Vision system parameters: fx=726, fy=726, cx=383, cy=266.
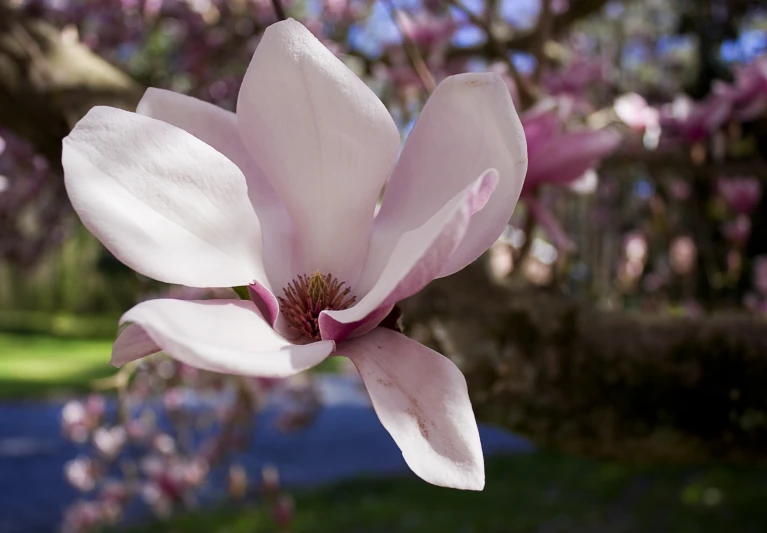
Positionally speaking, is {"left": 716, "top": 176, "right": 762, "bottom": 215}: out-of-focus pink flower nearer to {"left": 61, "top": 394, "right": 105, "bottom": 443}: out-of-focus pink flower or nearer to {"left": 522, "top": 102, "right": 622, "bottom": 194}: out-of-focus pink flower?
{"left": 522, "top": 102, "right": 622, "bottom": 194}: out-of-focus pink flower

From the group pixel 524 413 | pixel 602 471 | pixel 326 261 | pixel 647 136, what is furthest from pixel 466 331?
pixel 602 471

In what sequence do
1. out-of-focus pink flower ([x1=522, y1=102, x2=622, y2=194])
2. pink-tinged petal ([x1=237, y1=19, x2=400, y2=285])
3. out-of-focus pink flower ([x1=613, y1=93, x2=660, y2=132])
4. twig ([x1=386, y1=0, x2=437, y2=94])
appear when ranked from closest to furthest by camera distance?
pink-tinged petal ([x1=237, y1=19, x2=400, y2=285]), out-of-focus pink flower ([x1=522, y1=102, x2=622, y2=194]), twig ([x1=386, y1=0, x2=437, y2=94]), out-of-focus pink flower ([x1=613, y1=93, x2=660, y2=132])

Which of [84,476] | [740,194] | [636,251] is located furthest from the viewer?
[84,476]

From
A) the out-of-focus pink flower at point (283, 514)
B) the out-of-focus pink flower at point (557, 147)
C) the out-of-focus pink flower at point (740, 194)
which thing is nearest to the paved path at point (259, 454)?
the out-of-focus pink flower at point (283, 514)

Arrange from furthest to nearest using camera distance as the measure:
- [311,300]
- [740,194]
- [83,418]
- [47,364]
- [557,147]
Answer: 1. [47,364]
2. [83,418]
3. [740,194]
4. [557,147]
5. [311,300]

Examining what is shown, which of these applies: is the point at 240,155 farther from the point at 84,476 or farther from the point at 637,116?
the point at 84,476

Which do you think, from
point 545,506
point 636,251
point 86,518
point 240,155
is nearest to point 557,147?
point 240,155

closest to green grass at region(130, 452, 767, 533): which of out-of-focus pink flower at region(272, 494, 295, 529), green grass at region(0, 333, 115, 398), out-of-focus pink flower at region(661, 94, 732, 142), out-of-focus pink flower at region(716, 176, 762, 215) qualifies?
out-of-focus pink flower at region(272, 494, 295, 529)
